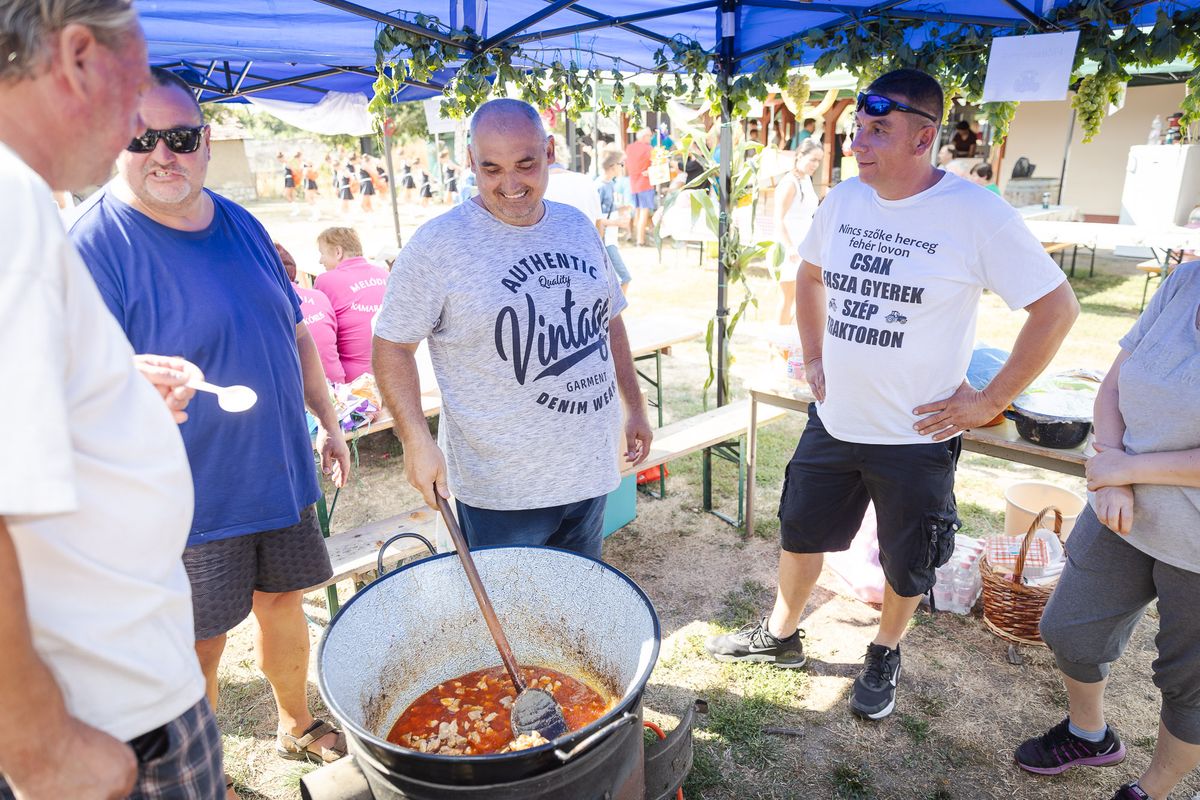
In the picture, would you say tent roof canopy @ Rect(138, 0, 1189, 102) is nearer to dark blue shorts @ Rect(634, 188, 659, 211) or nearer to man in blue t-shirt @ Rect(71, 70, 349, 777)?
man in blue t-shirt @ Rect(71, 70, 349, 777)

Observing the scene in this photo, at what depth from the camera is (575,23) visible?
168 inches

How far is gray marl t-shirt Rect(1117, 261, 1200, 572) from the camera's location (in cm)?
179

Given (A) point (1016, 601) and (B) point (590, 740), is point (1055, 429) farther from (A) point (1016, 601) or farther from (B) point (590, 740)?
(B) point (590, 740)

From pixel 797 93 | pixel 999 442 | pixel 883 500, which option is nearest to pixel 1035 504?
pixel 999 442

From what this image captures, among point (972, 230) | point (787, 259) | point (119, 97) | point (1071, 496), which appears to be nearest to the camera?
point (119, 97)

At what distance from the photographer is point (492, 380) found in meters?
2.03

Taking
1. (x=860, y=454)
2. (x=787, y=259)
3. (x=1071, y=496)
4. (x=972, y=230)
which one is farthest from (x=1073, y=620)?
(x=787, y=259)

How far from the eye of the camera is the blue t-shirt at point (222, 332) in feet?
5.75

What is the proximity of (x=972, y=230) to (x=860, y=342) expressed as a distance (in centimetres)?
47

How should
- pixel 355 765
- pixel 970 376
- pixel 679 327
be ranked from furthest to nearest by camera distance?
pixel 679 327 → pixel 970 376 → pixel 355 765

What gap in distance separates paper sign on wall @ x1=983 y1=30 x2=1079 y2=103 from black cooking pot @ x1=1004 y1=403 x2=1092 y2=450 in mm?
1197

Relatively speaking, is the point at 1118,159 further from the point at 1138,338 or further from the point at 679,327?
the point at 1138,338

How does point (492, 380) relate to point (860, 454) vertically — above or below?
above

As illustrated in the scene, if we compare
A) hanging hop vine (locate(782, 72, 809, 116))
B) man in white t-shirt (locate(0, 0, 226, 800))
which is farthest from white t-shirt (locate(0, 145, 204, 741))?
hanging hop vine (locate(782, 72, 809, 116))
